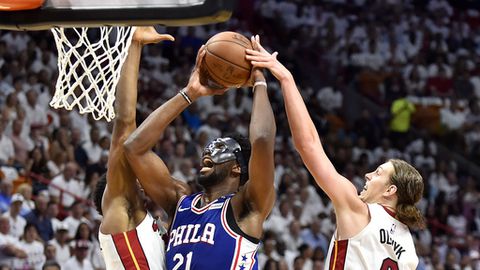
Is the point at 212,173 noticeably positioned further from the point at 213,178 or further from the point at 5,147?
the point at 5,147

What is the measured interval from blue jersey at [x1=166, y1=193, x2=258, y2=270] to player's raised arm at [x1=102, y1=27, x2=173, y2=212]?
1.14 feet

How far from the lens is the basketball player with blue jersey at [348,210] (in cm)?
464

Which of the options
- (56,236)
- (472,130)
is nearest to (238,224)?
(56,236)

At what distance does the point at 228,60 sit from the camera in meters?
4.61

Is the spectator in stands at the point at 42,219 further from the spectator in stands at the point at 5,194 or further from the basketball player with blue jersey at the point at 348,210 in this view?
the basketball player with blue jersey at the point at 348,210

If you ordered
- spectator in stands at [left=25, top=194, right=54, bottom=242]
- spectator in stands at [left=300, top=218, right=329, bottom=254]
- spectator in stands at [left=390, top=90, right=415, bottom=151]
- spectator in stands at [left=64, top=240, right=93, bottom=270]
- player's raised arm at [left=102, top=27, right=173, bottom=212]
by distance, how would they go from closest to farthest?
player's raised arm at [left=102, top=27, right=173, bottom=212] < spectator in stands at [left=64, top=240, right=93, bottom=270] < spectator in stands at [left=25, top=194, right=54, bottom=242] < spectator in stands at [left=300, top=218, right=329, bottom=254] < spectator in stands at [left=390, top=90, right=415, bottom=151]

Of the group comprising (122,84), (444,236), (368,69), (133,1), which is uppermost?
(133,1)

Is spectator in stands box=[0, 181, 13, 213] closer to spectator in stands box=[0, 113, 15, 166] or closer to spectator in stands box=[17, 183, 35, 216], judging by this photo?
spectator in stands box=[17, 183, 35, 216]

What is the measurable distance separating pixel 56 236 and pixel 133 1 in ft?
19.1

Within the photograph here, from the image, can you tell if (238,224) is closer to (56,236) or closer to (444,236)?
(56,236)

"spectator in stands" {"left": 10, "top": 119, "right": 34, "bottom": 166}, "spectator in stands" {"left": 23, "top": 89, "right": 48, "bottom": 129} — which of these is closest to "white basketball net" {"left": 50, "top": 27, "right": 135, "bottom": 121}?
"spectator in stands" {"left": 10, "top": 119, "right": 34, "bottom": 166}

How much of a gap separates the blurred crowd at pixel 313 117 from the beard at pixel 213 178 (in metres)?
3.96

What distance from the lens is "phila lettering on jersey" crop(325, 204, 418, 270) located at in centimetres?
467

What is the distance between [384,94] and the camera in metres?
16.9
